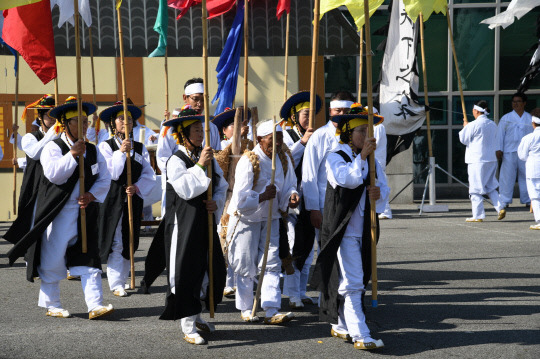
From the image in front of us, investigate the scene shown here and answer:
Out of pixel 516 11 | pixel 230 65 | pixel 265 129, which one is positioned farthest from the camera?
pixel 230 65

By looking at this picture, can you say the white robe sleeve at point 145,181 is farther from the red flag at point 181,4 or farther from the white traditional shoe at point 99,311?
the red flag at point 181,4

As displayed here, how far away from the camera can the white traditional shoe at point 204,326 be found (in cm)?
638

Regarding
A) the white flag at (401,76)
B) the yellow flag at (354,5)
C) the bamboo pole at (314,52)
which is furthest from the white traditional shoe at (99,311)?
the white flag at (401,76)

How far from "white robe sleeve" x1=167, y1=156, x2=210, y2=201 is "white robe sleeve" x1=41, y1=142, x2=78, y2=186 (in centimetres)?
125

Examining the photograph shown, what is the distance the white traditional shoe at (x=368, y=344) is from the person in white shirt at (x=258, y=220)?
0.97m

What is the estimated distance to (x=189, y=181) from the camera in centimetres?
596

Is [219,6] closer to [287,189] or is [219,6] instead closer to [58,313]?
[287,189]

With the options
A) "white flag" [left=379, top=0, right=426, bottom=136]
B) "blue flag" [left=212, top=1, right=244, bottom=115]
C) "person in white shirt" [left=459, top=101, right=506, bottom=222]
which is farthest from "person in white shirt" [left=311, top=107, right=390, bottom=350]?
"white flag" [left=379, top=0, right=426, bottom=136]

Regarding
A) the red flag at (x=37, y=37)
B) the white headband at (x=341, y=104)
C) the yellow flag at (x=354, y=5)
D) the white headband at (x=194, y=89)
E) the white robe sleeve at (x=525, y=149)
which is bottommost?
the white robe sleeve at (x=525, y=149)

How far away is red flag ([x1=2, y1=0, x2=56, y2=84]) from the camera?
25.4 feet

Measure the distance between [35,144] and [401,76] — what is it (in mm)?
7879

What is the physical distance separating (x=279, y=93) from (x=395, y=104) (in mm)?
2198

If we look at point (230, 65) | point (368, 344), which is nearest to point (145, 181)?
point (230, 65)

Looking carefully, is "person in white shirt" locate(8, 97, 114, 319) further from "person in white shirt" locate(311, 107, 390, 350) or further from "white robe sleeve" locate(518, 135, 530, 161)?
"white robe sleeve" locate(518, 135, 530, 161)
